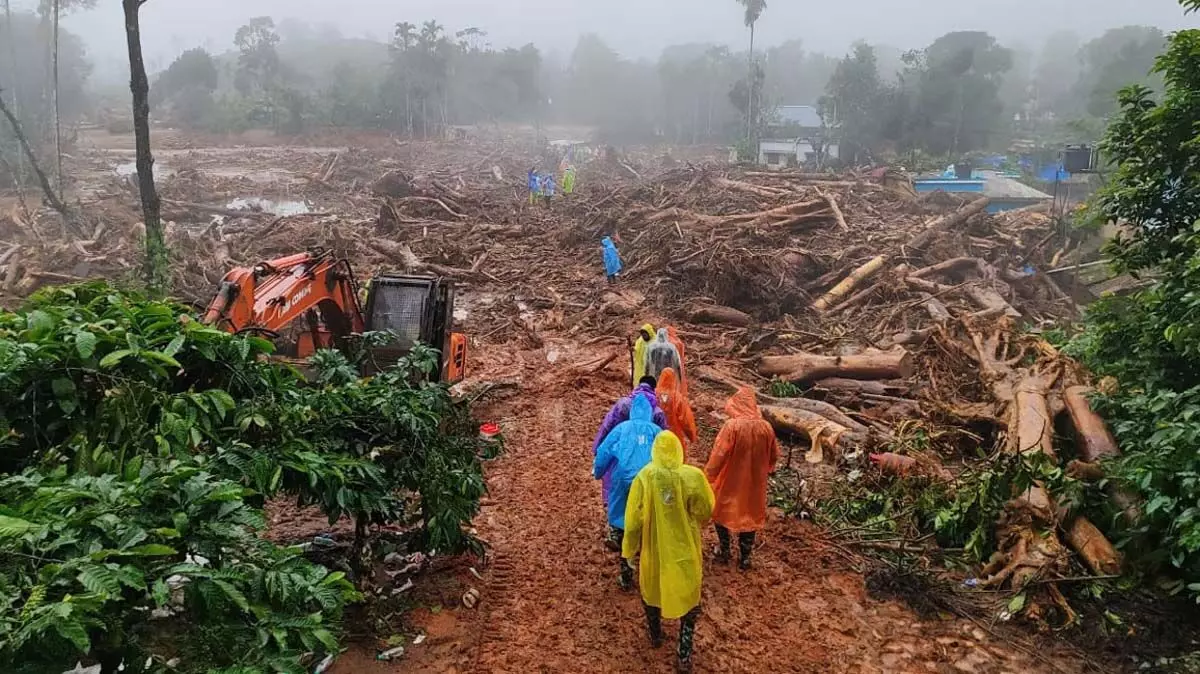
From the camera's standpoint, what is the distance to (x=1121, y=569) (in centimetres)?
488

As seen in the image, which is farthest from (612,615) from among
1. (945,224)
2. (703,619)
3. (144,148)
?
(945,224)

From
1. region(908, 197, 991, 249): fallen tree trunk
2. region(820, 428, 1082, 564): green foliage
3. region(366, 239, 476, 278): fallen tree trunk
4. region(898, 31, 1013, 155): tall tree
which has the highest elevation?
region(898, 31, 1013, 155): tall tree

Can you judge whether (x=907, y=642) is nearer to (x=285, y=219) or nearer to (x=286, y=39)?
(x=285, y=219)

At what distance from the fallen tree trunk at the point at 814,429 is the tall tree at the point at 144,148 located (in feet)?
29.3

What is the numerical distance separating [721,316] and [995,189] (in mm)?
20618

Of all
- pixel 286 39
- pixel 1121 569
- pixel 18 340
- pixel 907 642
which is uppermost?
pixel 286 39

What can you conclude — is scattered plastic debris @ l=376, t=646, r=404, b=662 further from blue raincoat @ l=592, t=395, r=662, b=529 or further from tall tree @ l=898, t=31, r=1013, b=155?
tall tree @ l=898, t=31, r=1013, b=155

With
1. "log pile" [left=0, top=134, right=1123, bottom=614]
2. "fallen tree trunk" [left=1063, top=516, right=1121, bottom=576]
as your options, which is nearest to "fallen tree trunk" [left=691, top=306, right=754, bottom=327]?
"log pile" [left=0, top=134, right=1123, bottom=614]

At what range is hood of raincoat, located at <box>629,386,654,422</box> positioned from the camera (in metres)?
5.10

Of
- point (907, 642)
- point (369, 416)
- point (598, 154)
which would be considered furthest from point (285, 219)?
point (598, 154)

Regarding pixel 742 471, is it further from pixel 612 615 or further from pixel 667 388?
pixel 612 615

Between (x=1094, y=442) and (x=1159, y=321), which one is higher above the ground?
(x=1159, y=321)

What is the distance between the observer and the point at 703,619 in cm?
490

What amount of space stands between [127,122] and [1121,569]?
53002mm
